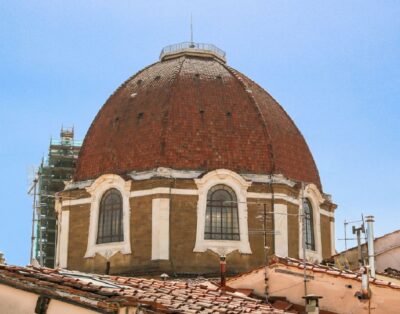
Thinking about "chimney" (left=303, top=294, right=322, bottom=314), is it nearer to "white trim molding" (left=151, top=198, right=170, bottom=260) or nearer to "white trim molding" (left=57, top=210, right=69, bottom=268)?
"white trim molding" (left=151, top=198, right=170, bottom=260)

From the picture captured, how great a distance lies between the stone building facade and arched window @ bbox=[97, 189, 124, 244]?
0.04 metres

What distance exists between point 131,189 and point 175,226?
2145 millimetres

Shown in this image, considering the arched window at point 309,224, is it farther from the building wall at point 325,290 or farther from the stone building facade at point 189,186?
the building wall at point 325,290

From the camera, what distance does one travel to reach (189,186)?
1165 inches

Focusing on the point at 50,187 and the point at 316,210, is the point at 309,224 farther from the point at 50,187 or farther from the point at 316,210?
the point at 50,187

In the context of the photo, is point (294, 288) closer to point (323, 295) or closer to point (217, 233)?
point (323, 295)

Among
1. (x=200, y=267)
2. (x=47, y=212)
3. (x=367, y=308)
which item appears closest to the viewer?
(x=367, y=308)

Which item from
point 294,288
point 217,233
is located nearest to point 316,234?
point 217,233

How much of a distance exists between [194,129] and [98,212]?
4.56 metres

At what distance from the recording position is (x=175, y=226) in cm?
2916

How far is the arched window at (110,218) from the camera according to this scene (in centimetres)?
3012

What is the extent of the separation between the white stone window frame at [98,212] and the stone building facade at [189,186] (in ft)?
0.12

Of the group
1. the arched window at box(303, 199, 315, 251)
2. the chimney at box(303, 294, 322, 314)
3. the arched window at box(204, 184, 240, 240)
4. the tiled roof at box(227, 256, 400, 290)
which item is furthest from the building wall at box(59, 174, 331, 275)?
the chimney at box(303, 294, 322, 314)

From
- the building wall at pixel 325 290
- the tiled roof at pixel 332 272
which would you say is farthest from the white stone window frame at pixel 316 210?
the building wall at pixel 325 290
